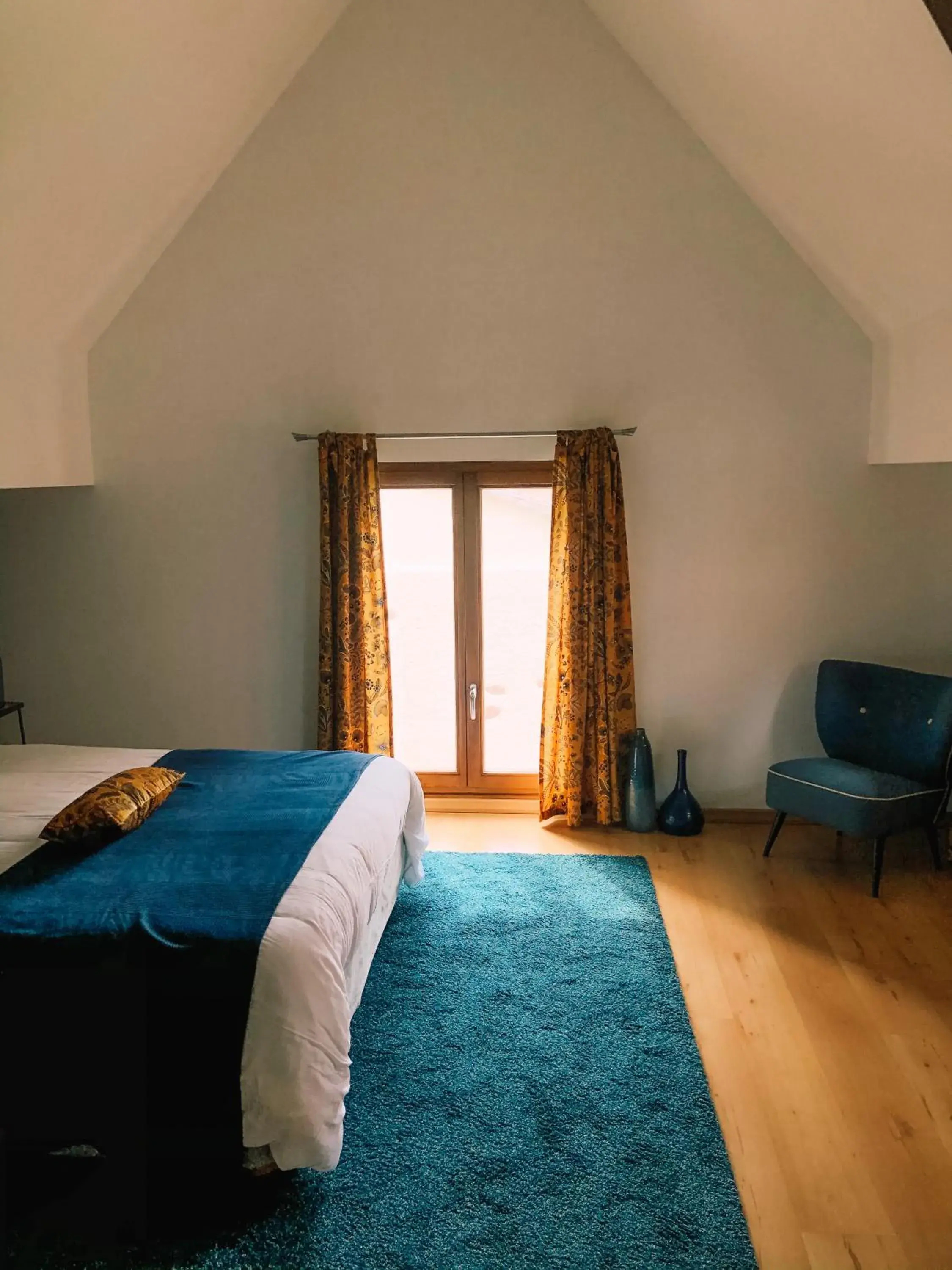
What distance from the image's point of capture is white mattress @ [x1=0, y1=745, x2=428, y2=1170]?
2.36 m

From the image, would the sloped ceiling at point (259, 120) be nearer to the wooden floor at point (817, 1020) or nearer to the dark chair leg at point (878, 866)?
the dark chair leg at point (878, 866)

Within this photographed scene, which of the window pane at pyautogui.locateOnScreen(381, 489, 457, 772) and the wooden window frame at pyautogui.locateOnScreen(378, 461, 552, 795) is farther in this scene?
the window pane at pyautogui.locateOnScreen(381, 489, 457, 772)

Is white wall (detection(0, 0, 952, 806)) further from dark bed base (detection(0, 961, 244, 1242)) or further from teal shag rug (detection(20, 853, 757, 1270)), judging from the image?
dark bed base (detection(0, 961, 244, 1242))

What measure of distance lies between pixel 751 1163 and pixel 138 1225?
5.19 ft

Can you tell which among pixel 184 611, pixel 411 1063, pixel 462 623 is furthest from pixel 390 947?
pixel 184 611

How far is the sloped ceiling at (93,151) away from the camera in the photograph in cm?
313

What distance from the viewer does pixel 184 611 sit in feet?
16.3

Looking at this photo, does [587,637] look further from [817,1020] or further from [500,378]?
[817,1020]

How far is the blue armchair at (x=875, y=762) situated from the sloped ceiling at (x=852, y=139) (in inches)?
40.6

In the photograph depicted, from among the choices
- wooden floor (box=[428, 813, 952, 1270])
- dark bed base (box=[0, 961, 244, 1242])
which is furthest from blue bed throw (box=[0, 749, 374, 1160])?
wooden floor (box=[428, 813, 952, 1270])

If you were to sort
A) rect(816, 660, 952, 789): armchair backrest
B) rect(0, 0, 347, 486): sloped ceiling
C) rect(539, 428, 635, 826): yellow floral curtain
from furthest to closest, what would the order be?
rect(539, 428, 635, 826): yellow floral curtain < rect(816, 660, 952, 789): armchair backrest < rect(0, 0, 347, 486): sloped ceiling

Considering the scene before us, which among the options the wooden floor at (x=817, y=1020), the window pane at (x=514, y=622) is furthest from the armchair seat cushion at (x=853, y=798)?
the window pane at (x=514, y=622)

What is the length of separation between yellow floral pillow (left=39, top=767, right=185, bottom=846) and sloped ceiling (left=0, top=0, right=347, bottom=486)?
1.69 meters

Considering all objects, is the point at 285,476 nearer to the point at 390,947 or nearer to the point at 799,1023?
the point at 390,947
